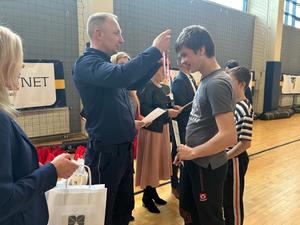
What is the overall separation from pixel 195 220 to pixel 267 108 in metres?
7.22

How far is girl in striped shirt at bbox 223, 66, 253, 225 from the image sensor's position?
1771mm

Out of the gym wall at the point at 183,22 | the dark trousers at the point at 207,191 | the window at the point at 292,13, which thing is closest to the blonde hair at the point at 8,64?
the dark trousers at the point at 207,191

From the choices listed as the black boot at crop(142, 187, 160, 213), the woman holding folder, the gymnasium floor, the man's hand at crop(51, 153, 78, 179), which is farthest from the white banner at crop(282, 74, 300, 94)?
the man's hand at crop(51, 153, 78, 179)

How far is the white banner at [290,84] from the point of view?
859 cm

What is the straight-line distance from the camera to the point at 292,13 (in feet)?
30.9

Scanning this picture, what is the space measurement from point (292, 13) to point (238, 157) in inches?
369

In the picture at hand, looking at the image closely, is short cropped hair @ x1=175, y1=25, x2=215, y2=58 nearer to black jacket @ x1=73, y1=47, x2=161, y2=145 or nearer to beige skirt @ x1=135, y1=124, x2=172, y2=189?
black jacket @ x1=73, y1=47, x2=161, y2=145

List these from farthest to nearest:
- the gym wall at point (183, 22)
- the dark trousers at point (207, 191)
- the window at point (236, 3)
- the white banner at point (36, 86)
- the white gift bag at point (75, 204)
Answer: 1. the window at point (236, 3)
2. the gym wall at point (183, 22)
3. the white banner at point (36, 86)
4. the dark trousers at point (207, 191)
5. the white gift bag at point (75, 204)

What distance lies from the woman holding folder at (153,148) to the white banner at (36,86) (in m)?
2.11

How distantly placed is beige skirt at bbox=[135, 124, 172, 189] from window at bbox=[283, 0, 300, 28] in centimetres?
830

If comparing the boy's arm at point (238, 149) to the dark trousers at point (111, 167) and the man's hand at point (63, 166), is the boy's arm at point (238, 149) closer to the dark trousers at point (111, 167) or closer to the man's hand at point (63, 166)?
the dark trousers at point (111, 167)

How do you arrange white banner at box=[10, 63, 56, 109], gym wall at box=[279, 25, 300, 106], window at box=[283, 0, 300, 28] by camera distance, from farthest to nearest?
window at box=[283, 0, 300, 28]
gym wall at box=[279, 25, 300, 106]
white banner at box=[10, 63, 56, 109]

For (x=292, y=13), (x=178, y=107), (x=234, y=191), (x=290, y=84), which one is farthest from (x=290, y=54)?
(x=234, y=191)

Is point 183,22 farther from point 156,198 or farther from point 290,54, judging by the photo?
point 290,54
